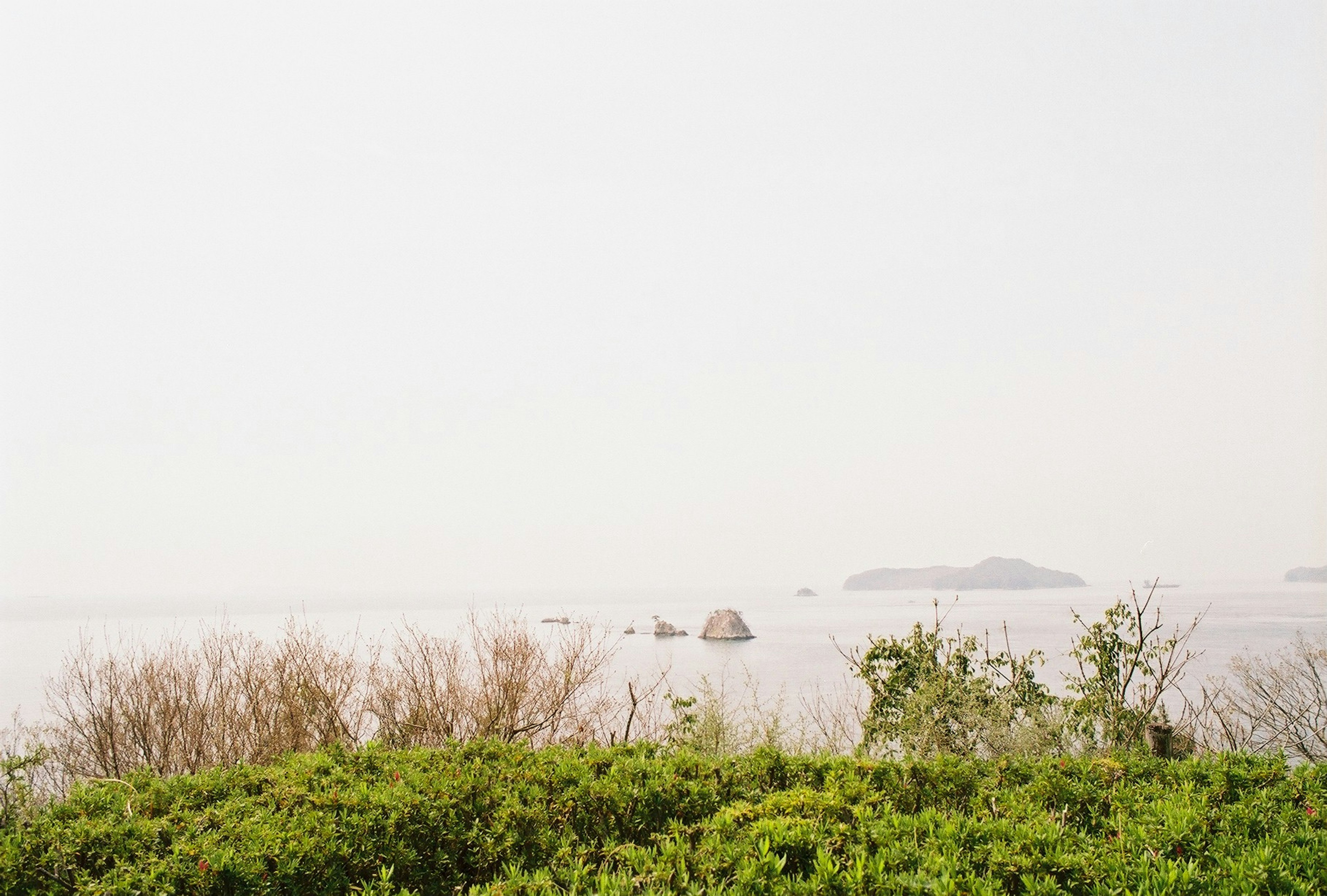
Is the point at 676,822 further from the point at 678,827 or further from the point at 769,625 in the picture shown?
the point at 769,625

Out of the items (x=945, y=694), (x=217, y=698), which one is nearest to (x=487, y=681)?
(x=217, y=698)

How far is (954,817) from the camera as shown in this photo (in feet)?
10.7

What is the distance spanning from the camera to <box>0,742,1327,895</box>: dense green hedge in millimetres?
2646

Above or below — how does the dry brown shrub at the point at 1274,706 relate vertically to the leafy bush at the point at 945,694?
below

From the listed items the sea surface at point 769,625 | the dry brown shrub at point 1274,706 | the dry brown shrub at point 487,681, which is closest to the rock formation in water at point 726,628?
the sea surface at point 769,625

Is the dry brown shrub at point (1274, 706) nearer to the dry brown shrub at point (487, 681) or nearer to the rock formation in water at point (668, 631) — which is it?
the dry brown shrub at point (487, 681)

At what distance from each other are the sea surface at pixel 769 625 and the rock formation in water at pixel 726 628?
2.09 ft

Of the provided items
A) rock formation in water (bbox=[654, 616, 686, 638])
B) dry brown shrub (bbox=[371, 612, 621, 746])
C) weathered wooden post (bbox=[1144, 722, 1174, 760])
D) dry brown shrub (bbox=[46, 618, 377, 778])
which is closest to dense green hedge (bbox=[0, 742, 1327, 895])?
weathered wooden post (bbox=[1144, 722, 1174, 760])

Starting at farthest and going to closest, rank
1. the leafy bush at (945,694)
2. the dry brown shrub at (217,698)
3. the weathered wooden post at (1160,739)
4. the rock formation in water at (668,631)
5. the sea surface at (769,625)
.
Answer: the rock formation in water at (668,631) → the sea surface at (769,625) → the dry brown shrub at (217,698) → the leafy bush at (945,694) → the weathered wooden post at (1160,739)

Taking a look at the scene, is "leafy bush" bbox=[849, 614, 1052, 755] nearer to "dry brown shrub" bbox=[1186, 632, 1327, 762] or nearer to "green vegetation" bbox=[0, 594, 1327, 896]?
"green vegetation" bbox=[0, 594, 1327, 896]

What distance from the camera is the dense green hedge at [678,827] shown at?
2.65 m

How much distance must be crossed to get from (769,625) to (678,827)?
5238 cm

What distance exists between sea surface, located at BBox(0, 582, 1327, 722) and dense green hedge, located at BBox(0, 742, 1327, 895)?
200 inches

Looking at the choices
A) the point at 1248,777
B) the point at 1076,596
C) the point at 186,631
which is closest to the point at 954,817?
the point at 1248,777
